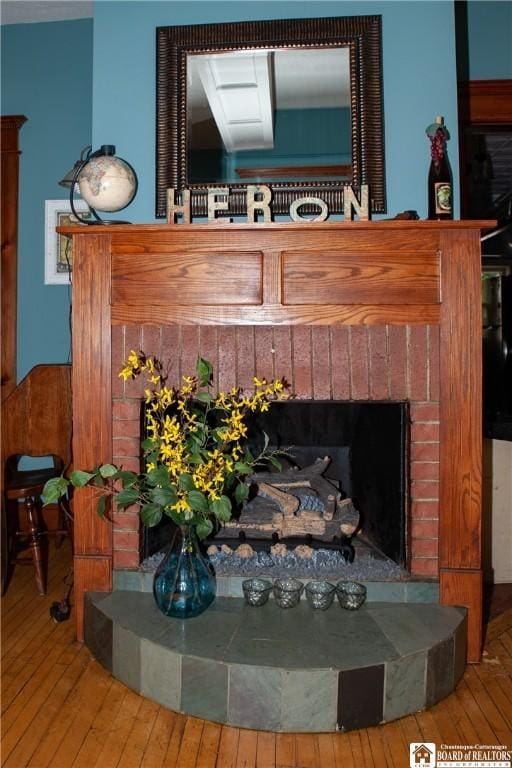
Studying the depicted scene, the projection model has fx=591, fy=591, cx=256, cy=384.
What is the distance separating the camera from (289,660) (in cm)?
Result: 147

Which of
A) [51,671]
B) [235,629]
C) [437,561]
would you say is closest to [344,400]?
[437,561]

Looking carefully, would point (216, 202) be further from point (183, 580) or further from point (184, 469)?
point (183, 580)

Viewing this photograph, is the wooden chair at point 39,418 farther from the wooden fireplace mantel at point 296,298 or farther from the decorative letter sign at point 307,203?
the decorative letter sign at point 307,203

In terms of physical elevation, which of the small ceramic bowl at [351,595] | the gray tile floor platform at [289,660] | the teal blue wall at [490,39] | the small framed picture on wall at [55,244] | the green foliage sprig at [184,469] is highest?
the teal blue wall at [490,39]

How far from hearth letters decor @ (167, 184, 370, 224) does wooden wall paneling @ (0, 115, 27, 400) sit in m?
1.37

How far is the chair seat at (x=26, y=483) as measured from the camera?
2.33 m

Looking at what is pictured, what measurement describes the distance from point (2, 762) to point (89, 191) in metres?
1.60

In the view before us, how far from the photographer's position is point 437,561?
182 cm

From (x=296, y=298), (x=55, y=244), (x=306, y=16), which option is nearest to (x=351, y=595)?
(x=296, y=298)

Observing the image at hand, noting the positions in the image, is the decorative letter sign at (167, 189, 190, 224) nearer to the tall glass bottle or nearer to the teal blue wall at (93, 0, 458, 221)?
the teal blue wall at (93, 0, 458, 221)

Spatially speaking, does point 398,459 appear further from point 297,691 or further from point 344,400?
point 297,691

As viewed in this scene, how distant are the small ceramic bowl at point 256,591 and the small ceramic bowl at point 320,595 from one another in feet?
0.41

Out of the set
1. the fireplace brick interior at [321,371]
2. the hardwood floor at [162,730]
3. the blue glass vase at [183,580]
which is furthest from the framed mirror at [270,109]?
the hardwood floor at [162,730]

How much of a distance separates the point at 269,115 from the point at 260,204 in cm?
35
